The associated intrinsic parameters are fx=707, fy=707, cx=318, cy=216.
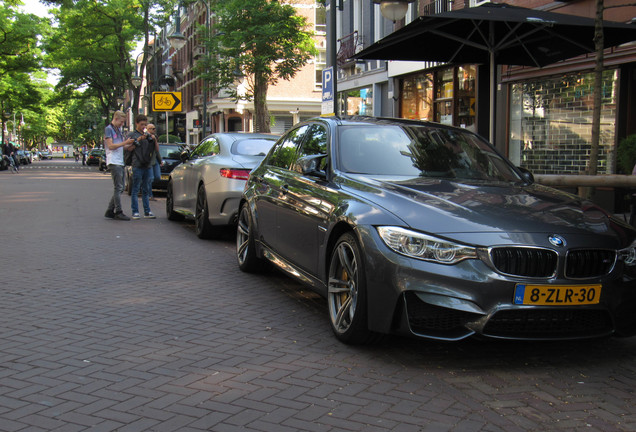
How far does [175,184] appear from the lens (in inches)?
464

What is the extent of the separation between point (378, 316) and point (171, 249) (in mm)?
5276

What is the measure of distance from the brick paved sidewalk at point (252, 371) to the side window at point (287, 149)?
1.19 meters

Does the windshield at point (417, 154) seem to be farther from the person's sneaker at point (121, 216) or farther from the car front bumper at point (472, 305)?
the person's sneaker at point (121, 216)

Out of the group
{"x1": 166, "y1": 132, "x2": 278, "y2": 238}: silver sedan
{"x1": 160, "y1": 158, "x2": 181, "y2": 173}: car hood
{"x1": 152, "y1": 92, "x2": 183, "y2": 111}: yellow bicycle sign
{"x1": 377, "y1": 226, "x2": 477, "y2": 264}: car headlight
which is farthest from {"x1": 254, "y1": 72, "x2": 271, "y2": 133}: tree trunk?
{"x1": 377, "y1": 226, "x2": 477, "y2": 264}: car headlight

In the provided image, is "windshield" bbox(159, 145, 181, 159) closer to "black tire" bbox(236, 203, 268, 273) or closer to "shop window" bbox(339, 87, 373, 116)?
"shop window" bbox(339, 87, 373, 116)

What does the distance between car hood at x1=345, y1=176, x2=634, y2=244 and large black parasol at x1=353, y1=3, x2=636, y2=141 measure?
4.39m

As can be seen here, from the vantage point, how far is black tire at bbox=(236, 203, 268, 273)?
7.02 m

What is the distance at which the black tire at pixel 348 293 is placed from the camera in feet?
14.2

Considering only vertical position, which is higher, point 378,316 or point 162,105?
point 162,105

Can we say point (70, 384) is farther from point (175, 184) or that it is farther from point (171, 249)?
point (175, 184)

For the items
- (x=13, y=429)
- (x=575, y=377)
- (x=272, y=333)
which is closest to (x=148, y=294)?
(x=272, y=333)

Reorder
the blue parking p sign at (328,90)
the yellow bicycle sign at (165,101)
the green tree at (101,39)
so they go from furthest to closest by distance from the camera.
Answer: the green tree at (101,39) → the yellow bicycle sign at (165,101) → the blue parking p sign at (328,90)

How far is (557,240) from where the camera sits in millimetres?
4000

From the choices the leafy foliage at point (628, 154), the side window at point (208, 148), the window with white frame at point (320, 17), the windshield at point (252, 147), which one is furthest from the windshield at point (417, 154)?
the window with white frame at point (320, 17)
